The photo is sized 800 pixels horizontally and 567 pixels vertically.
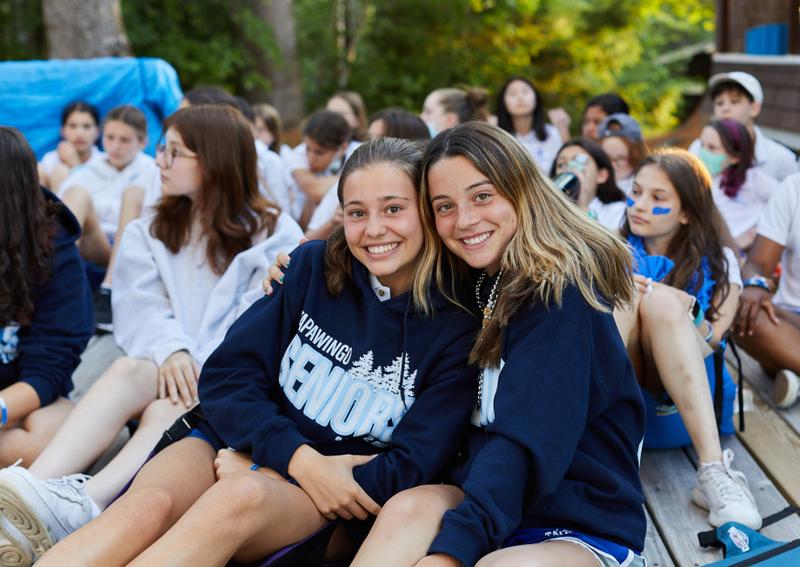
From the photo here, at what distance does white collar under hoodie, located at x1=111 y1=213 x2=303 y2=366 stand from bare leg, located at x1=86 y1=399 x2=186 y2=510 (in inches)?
10.2

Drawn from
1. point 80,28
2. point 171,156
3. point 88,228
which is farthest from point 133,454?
point 80,28

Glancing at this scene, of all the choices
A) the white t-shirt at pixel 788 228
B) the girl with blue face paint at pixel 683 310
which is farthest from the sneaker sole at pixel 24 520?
the white t-shirt at pixel 788 228

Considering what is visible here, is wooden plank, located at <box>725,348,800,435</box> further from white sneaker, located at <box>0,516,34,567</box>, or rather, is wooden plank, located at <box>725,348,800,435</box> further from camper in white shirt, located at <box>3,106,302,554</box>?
white sneaker, located at <box>0,516,34,567</box>

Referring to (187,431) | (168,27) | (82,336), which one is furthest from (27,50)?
(187,431)

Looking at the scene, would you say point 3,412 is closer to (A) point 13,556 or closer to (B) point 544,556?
(A) point 13,556

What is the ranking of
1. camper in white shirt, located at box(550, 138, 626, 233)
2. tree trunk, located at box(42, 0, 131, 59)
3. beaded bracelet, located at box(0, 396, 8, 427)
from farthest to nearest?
tree trunk, located at box(42, 0, 131, 59) < camper in white shirt, located at box(550, 138, 626, 233) < beaded bracelet, located at box(0, 396, 8, 427)

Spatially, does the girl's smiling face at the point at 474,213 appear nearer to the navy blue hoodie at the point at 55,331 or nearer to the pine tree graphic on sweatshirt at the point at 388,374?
the pine tree graphic on sweatshirt at the point at 388,374

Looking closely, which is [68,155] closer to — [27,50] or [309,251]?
[309,251]

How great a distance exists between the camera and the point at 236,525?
1745 mm

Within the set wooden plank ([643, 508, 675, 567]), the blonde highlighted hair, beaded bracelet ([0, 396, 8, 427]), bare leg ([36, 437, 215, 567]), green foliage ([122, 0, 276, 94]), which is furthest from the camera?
green foliage ([122, 0, 276, 94])

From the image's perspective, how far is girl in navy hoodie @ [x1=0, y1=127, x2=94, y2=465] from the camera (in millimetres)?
2656

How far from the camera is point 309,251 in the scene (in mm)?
2232

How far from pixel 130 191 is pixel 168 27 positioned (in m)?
7.76

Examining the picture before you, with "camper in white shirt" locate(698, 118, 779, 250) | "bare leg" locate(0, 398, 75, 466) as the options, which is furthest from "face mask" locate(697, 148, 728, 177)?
"bare leg" locate(0, 398, 75, 466)
